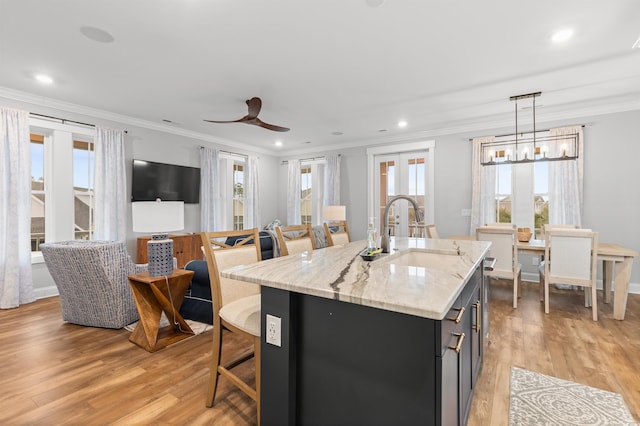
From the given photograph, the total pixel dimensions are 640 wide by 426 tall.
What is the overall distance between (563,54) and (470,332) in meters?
2.97

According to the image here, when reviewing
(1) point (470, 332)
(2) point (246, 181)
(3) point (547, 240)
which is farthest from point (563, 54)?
(2) point (246, 181)

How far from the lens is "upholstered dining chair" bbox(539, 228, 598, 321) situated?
10.6 feet

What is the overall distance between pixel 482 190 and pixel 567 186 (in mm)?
1117

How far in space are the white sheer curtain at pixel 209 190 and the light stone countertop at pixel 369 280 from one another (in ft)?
15.1

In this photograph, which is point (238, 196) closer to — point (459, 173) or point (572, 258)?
point (459, 173)

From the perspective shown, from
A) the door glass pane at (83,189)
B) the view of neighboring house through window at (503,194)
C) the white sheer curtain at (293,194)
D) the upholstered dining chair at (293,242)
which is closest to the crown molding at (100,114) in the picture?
the door glass pane at (83,189)

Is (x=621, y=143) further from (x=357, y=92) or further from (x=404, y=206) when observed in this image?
(x=357, y=92)

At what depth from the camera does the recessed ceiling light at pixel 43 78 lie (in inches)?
135

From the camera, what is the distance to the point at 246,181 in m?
7.03

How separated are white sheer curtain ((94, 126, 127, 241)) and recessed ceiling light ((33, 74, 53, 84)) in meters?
1.03

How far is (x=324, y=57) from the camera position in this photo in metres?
3.02

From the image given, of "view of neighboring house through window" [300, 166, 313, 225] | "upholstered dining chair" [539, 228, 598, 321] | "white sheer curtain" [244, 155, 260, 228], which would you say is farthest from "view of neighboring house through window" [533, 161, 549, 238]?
"white sheer curtain" [244, 155, 260, 228]

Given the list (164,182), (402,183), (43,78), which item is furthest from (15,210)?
(402,183)

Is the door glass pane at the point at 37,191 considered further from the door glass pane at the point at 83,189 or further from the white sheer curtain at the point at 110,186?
the white sheer curtain at the point at 110,186
